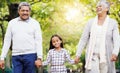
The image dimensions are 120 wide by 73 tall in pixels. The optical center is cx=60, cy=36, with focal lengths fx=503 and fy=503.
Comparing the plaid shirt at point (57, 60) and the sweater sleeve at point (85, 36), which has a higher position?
the sweater sleeve at point (85, 36)

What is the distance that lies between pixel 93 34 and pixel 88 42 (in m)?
0.42

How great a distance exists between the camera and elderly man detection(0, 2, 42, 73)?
10797mm

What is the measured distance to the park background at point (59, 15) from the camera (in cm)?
2670

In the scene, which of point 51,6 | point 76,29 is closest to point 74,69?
point 76,29

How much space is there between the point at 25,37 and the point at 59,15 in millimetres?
20844

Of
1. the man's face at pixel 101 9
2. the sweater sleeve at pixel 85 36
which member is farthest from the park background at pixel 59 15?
the man's face at pixel 101 9

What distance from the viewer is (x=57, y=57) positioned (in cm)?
1183

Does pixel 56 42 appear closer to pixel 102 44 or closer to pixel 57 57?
pixel 57 57

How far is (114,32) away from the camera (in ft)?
35.8

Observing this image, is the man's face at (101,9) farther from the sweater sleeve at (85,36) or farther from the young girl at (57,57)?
the young girl at (57,57)

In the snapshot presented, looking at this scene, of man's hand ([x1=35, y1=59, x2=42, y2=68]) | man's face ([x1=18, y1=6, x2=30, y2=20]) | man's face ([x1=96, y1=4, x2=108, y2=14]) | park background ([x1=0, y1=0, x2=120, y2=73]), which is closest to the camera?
man's hand ([x1=35, y1=59, x2=42, y2=68])

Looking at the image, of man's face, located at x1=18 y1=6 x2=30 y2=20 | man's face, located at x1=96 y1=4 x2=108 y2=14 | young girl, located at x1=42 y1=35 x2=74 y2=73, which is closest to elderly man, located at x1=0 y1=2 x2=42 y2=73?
man's face, located at x1=18 y1=6 x2=30 y2=20

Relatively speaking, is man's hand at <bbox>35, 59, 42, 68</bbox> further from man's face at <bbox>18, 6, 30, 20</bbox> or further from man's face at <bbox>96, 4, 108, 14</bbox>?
man's face at <bbox>96, 4, 108, 14</bbox>

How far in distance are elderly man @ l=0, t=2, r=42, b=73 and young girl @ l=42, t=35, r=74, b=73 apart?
0.88 meters
